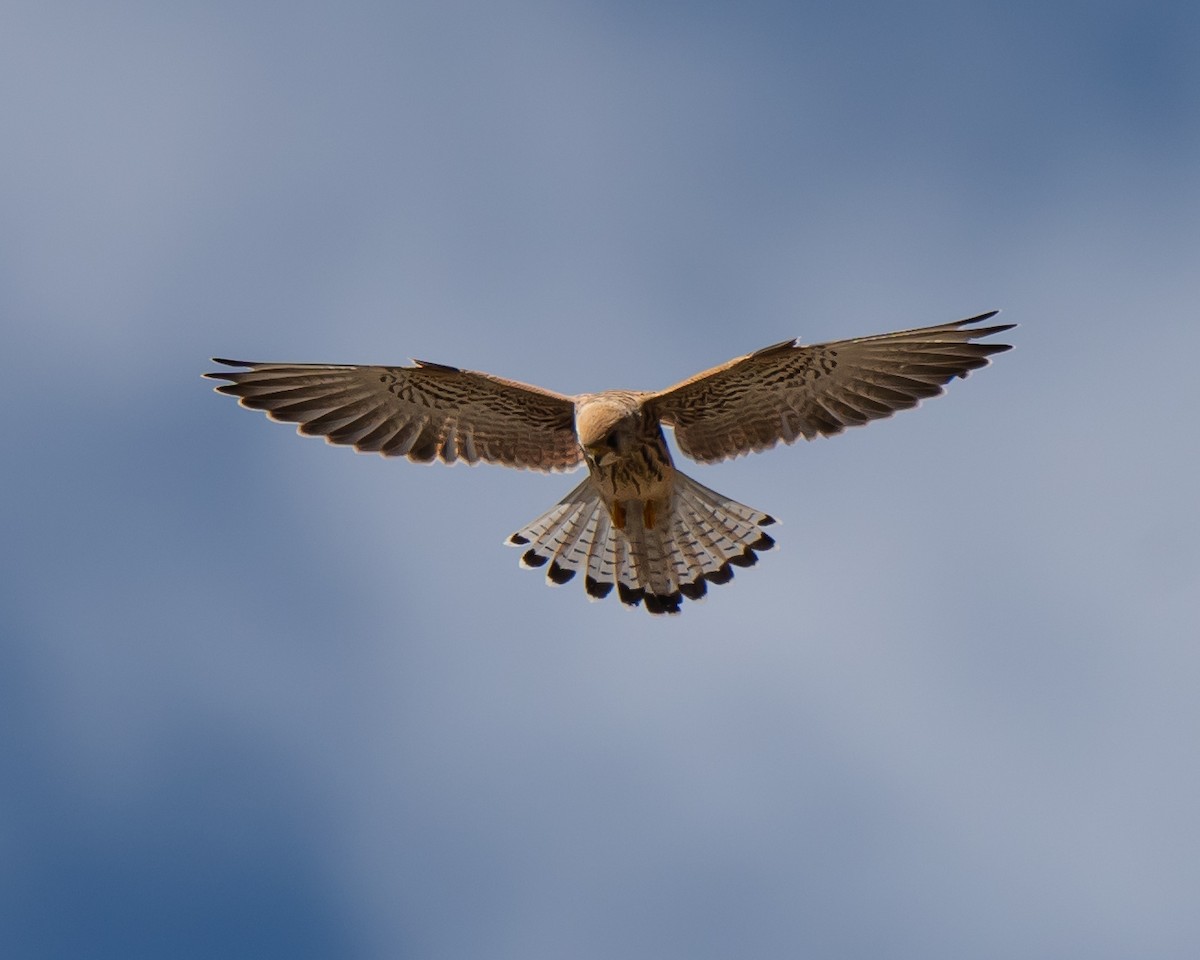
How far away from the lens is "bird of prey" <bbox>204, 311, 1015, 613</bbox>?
11.7 m

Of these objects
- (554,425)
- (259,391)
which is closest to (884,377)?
(554,425)

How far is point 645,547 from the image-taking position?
12.5 metres

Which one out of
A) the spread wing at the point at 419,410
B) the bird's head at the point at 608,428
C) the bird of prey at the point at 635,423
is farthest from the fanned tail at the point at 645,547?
the bird's head at the point at 608,428

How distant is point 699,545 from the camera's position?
41.1 feet

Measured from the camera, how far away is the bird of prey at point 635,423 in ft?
38.5

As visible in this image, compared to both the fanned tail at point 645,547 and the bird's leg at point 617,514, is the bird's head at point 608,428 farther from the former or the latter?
the fanned tail at point 645,547

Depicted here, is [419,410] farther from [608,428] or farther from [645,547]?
[645,547]

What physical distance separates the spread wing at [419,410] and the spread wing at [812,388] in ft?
3.04

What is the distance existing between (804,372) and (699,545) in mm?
1563

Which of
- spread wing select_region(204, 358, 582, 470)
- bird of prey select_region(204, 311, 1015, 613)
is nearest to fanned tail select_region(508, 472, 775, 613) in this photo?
bird of prey select_region(204, 311, 1015, 613)

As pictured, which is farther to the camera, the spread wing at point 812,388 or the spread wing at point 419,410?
the spread wing at point 419,410

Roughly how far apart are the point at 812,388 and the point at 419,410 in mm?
2883

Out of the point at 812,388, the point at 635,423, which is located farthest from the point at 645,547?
the point at 812,388

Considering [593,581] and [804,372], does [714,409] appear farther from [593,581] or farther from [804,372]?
[593,581]
